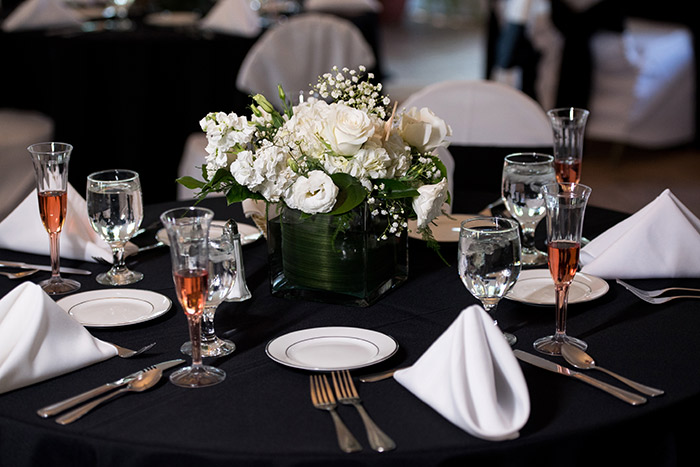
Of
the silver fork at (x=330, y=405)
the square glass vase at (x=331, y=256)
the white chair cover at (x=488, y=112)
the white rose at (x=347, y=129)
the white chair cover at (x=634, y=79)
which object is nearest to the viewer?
the silver fork at (x=330, y=405)

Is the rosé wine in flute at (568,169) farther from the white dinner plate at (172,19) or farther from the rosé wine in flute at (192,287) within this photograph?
the white dinner plate at (172,19)

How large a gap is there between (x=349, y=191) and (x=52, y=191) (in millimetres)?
558

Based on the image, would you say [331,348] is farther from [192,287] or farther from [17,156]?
[17,156]

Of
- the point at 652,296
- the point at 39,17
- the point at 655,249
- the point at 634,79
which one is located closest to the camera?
the point at 652,296

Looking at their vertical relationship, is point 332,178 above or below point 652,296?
above

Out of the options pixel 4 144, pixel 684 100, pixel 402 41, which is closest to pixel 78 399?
pixel 4 144

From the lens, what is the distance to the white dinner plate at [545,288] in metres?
1.54

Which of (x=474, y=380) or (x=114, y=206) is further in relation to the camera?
(x=114, y=206)

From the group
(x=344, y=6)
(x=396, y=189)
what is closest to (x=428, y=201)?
(x=396, y=189)

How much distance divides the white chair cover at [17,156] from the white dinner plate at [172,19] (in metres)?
0.84

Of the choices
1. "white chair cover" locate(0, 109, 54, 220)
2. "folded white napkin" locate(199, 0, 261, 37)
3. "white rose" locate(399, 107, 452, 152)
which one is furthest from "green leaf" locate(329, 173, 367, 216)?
"folded white napkin" locate(199, 0, 261, 37)

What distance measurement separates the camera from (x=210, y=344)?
1.38 m

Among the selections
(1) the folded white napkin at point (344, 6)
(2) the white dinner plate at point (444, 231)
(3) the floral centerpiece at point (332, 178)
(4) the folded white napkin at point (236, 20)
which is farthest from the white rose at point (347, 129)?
(1) the folded white napkin at point (344, 6)

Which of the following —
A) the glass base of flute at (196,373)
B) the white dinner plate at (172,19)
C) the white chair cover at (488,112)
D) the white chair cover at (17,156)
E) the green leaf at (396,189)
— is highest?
the white dinner plate at (172,19)
